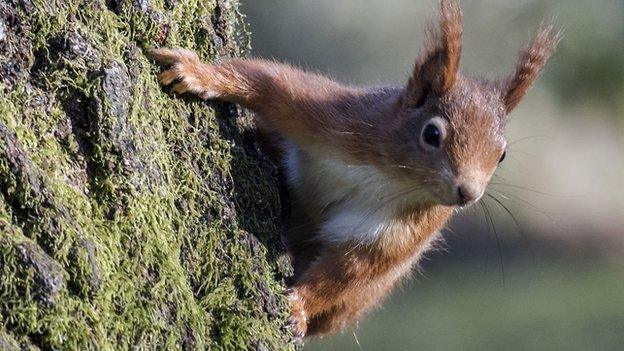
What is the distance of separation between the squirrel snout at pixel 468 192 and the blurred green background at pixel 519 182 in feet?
17.5

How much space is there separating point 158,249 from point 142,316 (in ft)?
0.62

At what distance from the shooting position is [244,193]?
2.97 m

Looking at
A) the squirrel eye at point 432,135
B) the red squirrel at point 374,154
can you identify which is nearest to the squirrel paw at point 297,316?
the red squirrel at point 374,154

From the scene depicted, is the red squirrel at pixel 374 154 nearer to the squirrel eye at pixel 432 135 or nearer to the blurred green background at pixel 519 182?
the squirrel eye at pixel 432 135

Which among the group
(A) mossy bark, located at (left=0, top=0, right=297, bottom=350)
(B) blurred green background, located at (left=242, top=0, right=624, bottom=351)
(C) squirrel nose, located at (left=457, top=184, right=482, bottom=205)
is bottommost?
(B) blurred green background, located at (left=242, top=0, right=624, bottom=351)

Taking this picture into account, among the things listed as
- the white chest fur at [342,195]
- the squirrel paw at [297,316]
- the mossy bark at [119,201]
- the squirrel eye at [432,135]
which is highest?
the mossy bark at [119,201]

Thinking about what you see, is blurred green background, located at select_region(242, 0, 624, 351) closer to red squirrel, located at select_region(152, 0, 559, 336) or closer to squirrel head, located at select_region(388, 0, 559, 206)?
red squirrel, located at select_region(152, 0, 559, 336)

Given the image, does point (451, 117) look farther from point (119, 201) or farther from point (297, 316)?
point (119, 201)

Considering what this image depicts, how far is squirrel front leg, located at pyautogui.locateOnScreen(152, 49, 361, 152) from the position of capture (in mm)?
3115

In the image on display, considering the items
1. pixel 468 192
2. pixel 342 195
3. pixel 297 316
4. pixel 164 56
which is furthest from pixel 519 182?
pixel 164 56

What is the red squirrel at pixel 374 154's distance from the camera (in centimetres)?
349

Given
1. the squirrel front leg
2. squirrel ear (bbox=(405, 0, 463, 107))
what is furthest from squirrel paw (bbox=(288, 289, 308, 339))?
squirrel ear (bbox=(405, 0, 463, 107))

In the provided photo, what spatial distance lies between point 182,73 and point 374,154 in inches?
38.7

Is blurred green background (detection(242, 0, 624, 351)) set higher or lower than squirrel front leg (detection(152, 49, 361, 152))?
lower
